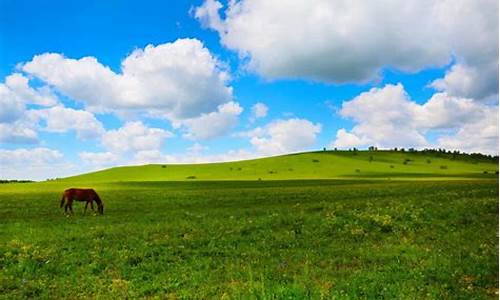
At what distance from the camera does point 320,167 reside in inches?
5787

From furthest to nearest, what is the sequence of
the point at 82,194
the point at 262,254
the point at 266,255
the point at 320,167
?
the point at 320,167, the point at 82,194, the point at 262,254, the point at 266,255

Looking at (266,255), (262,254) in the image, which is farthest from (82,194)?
(266,255)

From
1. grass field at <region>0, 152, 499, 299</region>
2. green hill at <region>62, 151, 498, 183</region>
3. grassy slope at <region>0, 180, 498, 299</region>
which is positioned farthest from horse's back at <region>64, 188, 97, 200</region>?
green hill at <region>62, 151, 498, 183</region>

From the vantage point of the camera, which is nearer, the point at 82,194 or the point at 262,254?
the point at 262,254

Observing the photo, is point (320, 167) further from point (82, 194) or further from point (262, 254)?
point (262, 254)

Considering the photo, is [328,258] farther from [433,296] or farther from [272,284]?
[433,296]

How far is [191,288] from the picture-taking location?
1559 cm

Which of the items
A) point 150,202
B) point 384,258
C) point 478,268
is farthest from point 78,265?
point 150,202

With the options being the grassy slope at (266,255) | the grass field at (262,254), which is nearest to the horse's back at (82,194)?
the grass field at (262,254)

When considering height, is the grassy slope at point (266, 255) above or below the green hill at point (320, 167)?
below

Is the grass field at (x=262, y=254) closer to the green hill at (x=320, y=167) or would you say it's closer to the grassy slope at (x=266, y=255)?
the grassy slope at (x=266, y=255)

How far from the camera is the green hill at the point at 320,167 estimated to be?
133 m

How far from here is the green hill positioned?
438 ft

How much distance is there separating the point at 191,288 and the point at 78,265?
5992 mm
